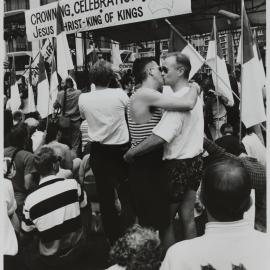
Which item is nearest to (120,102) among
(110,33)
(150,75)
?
(150,75)

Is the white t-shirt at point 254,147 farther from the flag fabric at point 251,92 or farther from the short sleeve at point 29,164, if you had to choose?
the short sleeve at point 29,164

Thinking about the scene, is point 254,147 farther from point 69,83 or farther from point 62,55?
point 69,83

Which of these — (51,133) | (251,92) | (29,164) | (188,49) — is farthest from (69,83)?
(251,92)

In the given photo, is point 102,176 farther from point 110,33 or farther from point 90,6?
point 110,33

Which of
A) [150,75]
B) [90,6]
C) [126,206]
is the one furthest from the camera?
[90,6]

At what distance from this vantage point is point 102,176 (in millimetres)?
3646

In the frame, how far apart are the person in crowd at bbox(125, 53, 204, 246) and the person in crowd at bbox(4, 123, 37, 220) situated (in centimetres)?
123

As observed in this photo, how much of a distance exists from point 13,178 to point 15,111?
9.10 feet

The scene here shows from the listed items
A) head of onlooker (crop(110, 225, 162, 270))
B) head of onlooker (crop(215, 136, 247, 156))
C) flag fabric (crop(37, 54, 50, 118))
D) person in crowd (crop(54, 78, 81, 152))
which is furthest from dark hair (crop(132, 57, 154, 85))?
person in crowd (crop(54, 78, 81, 152))

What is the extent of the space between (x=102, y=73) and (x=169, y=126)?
99 cm

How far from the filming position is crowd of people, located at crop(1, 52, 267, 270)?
165 centimetres

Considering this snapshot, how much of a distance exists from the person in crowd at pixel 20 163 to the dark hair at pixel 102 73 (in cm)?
81

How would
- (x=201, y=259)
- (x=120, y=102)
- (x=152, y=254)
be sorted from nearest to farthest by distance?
(x=201, y=259) → (x=152, y=254) → (x=120, y=102)

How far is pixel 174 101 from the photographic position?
289 centimetres
